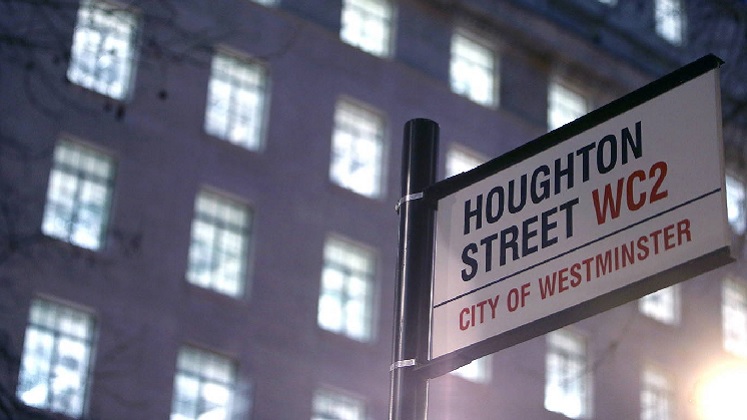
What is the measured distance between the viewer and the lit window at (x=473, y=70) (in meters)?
36.3

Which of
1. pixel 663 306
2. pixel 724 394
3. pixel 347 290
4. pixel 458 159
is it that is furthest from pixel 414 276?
pixel 663 306

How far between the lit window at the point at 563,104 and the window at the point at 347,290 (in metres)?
8.08

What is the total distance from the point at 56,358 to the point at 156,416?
2.10 m

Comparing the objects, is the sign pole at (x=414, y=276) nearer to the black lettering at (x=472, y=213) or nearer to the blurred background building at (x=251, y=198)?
the black lettering at (x=472, y=213)

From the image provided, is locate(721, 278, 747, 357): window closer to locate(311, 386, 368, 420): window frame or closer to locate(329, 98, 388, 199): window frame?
locate(329, 98, 388, 199): window frame

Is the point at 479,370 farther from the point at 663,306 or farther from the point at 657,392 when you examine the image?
the point at 663,306

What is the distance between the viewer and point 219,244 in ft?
99.9

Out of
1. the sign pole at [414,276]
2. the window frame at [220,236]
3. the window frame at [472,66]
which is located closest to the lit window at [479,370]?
the window frame at [220,236]

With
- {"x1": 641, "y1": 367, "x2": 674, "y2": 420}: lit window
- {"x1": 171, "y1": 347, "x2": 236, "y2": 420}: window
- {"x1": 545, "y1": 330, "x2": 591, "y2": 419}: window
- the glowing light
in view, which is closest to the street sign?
the glowing light

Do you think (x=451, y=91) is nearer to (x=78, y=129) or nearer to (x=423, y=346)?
(x=78, y=129)

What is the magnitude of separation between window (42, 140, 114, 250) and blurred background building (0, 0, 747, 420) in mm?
→ 37

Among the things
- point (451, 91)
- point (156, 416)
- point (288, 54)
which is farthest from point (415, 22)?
point (156, 416)

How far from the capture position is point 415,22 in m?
35.6

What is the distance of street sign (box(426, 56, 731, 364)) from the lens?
4680 millimetres
